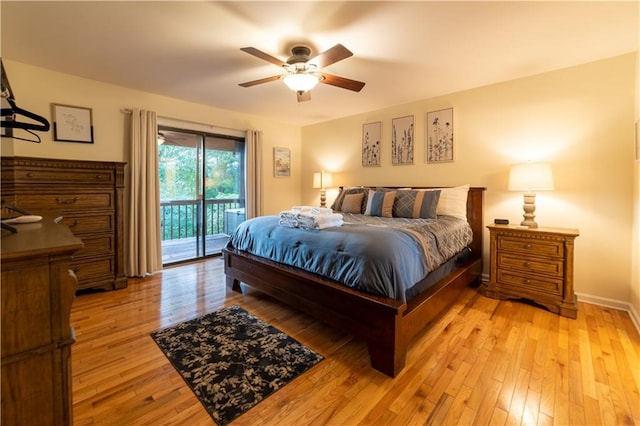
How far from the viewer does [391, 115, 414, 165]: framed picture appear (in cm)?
388

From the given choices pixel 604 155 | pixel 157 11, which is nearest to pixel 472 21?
pixel 604 155

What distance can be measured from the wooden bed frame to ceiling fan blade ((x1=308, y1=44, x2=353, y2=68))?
1664 mm

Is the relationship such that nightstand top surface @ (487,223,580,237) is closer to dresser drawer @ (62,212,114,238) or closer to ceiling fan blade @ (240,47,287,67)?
ceiling fan blade @ (240,47,287,67)

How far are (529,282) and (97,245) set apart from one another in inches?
176

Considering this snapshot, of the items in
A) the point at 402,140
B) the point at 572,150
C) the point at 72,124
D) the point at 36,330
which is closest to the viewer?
the point at 36,330

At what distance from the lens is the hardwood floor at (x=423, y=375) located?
4.63 feet

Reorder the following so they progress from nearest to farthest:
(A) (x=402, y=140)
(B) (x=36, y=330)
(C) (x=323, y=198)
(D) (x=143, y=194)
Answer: (B) (x=36, y=330) → (D) (x=143, y=194) → (A) (x=402, y=140) → (C) (x=323, y=198)

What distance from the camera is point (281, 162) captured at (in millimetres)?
5188

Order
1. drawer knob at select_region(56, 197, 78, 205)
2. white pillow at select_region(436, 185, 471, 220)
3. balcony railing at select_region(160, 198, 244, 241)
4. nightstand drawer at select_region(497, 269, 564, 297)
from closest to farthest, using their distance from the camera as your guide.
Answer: nightstand drawer at select_region(497, 269, 564, 297) → drawer knob at select_region(56, 197, 78, 205) → white pillow at select_region(436, 185, 471, 220) → balcony railing at select_region(160, 198, 244, 241)

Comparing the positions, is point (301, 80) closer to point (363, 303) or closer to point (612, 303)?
point (363, 303)

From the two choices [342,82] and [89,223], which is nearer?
[342,82]

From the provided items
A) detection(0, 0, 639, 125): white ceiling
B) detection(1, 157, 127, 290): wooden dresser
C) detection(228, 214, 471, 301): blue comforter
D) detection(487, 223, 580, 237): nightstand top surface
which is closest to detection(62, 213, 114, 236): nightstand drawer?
detection(1, 157, 127, 290): wooden dresser

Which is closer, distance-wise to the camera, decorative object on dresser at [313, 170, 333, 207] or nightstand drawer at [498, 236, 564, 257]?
nightstand drawer at [498, 236, 564, 257]

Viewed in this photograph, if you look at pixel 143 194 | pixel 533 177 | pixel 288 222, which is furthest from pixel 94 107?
pixel 533 177
